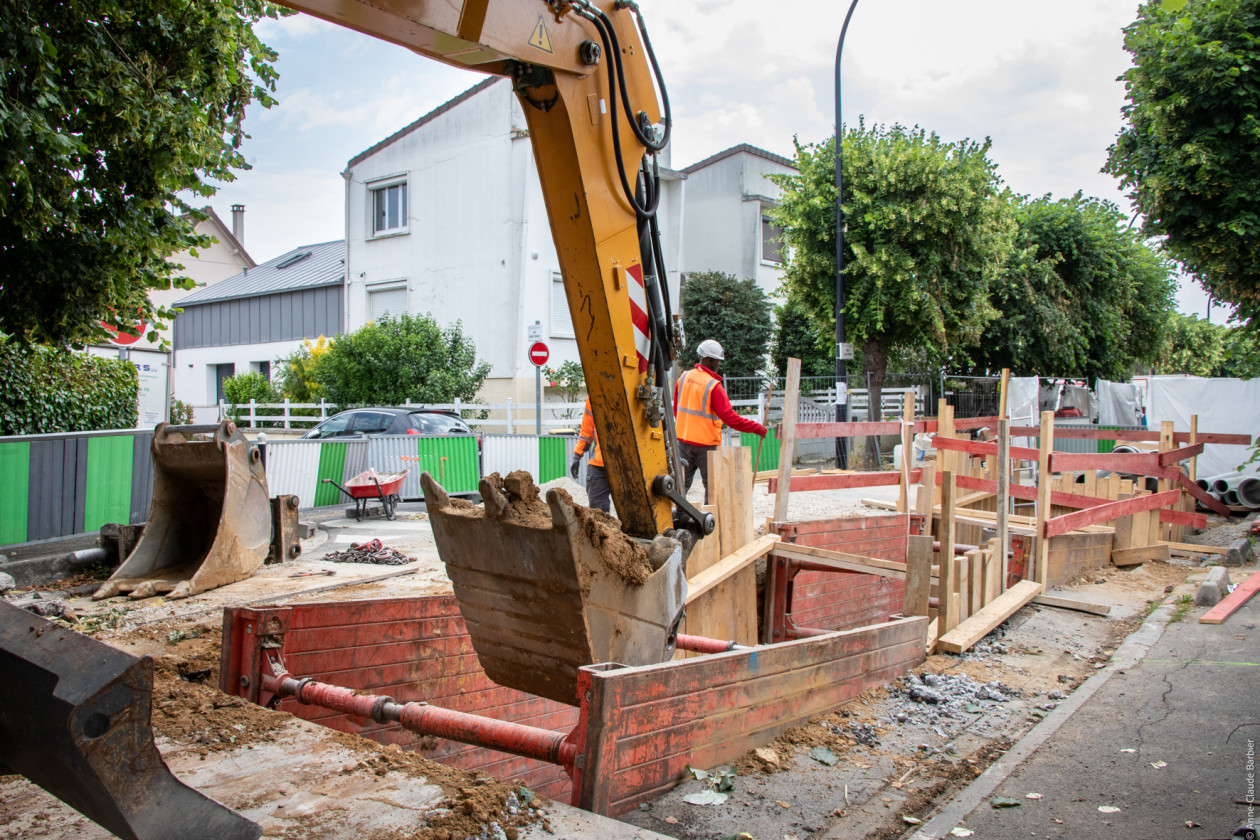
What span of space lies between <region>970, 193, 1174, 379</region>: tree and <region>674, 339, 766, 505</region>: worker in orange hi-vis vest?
744 inches

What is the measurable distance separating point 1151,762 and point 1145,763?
0.03 m

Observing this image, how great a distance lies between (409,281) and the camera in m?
25.3

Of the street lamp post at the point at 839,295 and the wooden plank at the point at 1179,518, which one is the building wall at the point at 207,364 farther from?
the wooden plank at the point at 1179,518

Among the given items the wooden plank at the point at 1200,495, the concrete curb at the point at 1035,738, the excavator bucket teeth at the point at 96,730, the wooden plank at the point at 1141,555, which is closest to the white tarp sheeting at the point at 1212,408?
the wooden plank at the point at 1200,495

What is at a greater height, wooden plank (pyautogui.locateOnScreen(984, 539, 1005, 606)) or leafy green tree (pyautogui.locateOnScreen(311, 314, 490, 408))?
leafy green tree (pyautogui.locateOnScreen(311, 314, 490, 408))

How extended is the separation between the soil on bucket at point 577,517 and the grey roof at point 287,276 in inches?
1114

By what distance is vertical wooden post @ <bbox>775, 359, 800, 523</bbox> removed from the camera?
7.51 metres

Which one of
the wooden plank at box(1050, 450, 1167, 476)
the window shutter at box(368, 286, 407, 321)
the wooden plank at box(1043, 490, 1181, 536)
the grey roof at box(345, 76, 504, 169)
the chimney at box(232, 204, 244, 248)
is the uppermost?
the chimney at box(232, 204, 244, 248)

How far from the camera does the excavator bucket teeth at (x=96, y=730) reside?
4.96ft

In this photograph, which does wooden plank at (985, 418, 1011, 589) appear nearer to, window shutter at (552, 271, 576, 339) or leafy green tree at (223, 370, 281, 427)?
window shutter at (552, 271, 576, 339)

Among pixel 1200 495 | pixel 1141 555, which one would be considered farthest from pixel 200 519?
pixel 1200 495

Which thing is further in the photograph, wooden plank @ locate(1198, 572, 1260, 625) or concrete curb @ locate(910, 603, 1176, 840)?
wooden plank @ locate(1198, 572, 1260, 625)

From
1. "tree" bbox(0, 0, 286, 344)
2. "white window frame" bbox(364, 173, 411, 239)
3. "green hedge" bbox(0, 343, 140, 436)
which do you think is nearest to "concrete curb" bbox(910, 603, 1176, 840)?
"tree" bbox(0, 0, 286, 344)

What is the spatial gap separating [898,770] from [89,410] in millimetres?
12076
